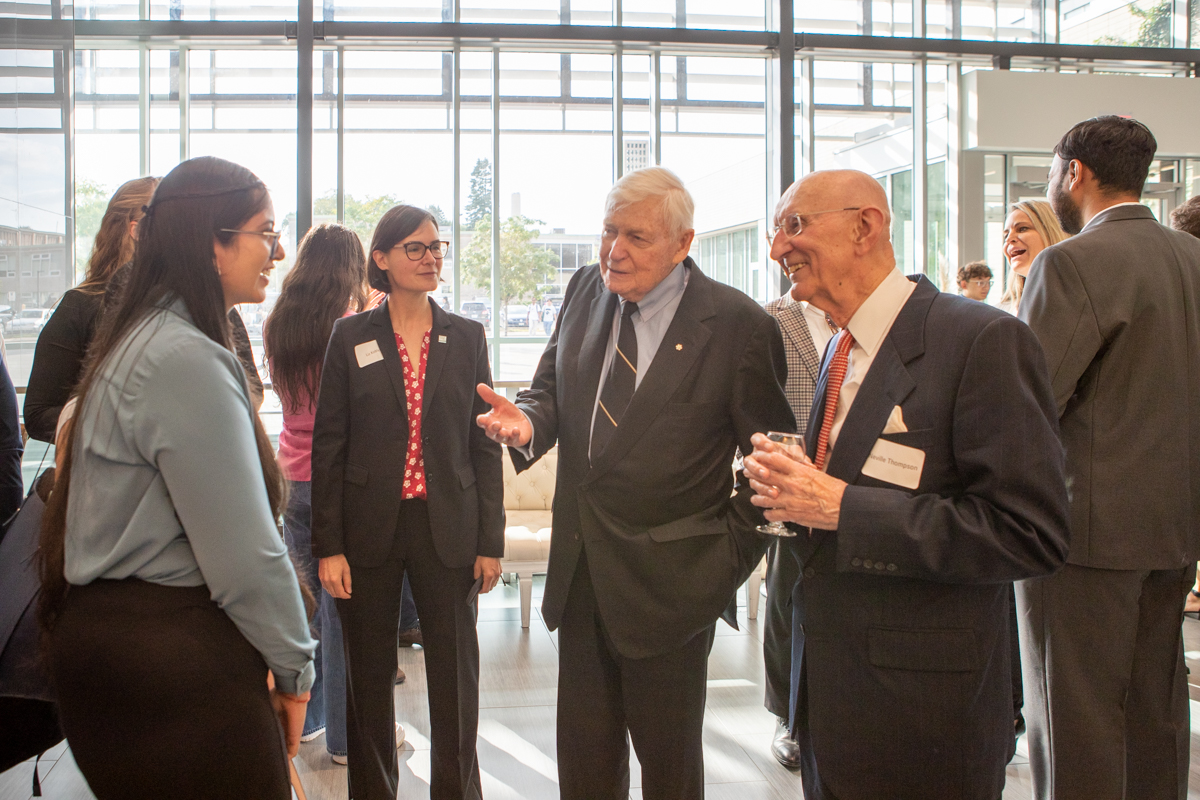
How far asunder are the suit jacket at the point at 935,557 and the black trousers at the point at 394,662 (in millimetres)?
1167

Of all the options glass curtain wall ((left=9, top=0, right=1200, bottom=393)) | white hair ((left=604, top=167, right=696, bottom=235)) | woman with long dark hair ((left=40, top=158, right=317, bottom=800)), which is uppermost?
glass curtain wall ((left=9, top=0, right=1200, bottom=393))

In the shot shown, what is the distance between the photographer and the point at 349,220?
7.57 meters

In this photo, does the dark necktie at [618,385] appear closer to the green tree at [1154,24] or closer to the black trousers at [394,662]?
the black trousers at [394,662]

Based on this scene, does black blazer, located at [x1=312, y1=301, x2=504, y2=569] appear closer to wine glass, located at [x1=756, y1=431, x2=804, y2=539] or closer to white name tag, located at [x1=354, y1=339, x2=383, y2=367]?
white name tag, located at [x1=354, y1=339, x2=383, y2=367]

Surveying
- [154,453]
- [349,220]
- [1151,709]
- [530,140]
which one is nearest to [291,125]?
[349,220]

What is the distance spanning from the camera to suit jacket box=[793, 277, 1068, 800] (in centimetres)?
132

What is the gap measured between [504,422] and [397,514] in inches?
21.5

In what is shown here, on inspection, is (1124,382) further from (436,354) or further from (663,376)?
(436,354)

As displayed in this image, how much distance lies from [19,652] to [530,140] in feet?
23.0

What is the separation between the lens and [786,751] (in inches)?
115

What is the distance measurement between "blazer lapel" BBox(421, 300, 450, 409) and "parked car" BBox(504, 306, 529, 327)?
5.64 m

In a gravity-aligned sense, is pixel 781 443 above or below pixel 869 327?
A: below

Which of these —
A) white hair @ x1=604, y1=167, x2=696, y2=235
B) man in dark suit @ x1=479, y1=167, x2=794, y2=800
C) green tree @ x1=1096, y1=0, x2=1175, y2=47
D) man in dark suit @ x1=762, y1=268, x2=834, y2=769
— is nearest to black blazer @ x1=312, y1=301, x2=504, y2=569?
man in dark suit @ x1=479, y1=167, x2=794, y2=800

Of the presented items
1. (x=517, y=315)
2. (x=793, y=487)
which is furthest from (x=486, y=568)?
(x=517, y=315)
